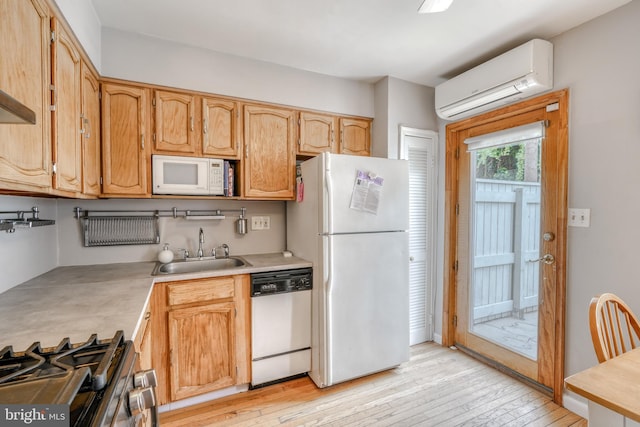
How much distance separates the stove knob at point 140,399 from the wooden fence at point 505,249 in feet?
8.12

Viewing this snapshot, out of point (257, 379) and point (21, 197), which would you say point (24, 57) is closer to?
point (21, 197)

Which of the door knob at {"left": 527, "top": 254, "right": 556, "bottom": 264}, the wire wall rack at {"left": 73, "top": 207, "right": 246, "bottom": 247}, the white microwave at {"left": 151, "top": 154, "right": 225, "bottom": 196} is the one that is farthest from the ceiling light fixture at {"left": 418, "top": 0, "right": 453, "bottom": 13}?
the wire wall rack at {"left": 73, "top": 207, "right": 246, "bottom": 247}

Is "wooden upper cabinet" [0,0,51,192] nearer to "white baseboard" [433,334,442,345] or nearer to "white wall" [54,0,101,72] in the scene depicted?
"white wall" [54,0,101,72]

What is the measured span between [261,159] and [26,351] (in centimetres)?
183

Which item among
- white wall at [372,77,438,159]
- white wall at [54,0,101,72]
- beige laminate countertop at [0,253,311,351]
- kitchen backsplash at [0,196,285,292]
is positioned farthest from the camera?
white wall at [372,77,438,159]

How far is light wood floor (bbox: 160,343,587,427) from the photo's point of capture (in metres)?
1.87

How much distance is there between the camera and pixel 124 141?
6.79 ft

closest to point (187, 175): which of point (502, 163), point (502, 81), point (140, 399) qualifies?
point (140, 399)

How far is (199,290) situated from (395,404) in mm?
1519

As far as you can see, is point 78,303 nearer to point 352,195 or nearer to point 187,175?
point 187,175

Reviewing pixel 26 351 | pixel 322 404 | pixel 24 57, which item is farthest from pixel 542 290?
pixel 24 57

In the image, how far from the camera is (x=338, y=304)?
2188 millimetres

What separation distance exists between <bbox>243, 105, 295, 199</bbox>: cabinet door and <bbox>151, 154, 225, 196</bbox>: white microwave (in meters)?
0.22

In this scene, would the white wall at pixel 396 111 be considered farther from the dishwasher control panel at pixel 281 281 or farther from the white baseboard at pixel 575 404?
the white baseboard at pixel 575 404
